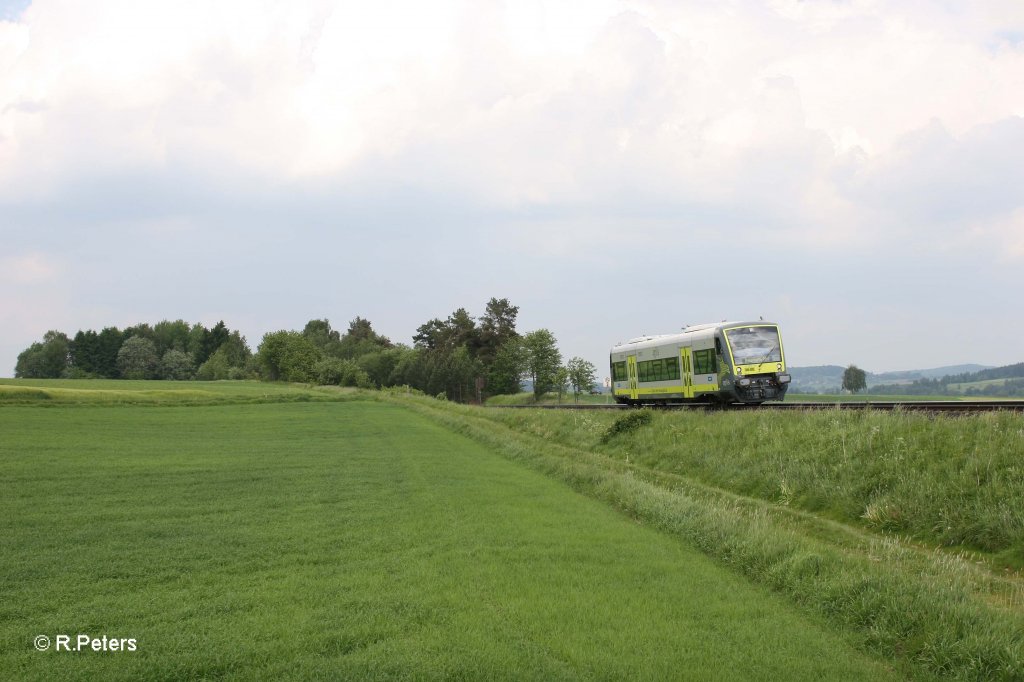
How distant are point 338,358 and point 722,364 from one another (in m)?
115

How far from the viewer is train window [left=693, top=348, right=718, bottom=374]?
28438mm

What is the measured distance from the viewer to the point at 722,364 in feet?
91.0

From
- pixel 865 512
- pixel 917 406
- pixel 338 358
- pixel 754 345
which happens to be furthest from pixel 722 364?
pixel 338 358

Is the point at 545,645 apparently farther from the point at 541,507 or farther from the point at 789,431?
the point at 789,431

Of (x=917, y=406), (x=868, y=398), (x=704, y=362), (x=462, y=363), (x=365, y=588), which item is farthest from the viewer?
(x=462, y=363)

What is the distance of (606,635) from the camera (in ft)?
→ 23.3

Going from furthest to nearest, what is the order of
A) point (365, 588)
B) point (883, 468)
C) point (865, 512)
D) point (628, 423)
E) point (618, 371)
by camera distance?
point (618, 371) → point (628, 423) → point (883, 468) → point (865, 512) → point (365, 588)

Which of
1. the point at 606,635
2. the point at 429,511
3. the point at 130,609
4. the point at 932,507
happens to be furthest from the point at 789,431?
the point at 130,609

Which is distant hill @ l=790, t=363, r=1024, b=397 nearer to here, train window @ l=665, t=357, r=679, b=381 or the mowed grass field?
train window @ l=665, t=357, r=679, b=381

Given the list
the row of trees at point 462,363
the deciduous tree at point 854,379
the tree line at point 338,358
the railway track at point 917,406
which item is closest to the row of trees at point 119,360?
the tree line at point 338,358

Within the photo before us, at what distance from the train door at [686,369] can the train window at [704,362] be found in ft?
1.30

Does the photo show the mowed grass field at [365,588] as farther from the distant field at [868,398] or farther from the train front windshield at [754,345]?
the distant field at [868,398]

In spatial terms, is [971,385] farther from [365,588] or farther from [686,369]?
[365,588]

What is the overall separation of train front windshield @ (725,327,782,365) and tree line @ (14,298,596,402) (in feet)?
203
